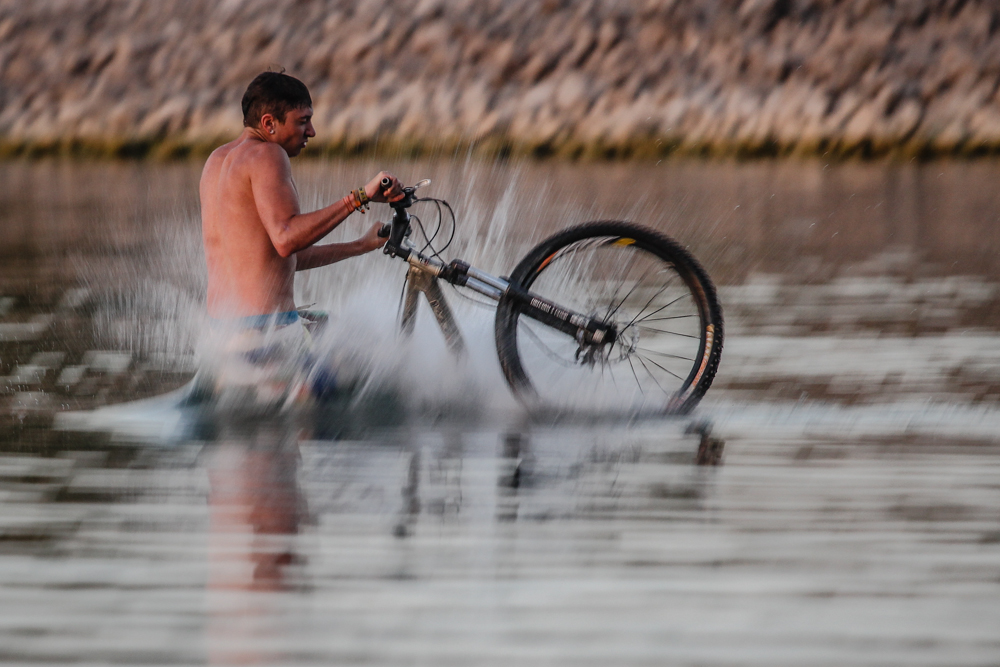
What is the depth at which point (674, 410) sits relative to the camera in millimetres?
6637

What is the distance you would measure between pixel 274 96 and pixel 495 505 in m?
2.20

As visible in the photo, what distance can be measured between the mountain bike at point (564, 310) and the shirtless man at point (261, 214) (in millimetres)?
280

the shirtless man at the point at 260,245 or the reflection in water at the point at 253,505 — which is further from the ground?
the shirtless man at the point at 260,245

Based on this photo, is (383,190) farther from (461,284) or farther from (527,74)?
(527,74)

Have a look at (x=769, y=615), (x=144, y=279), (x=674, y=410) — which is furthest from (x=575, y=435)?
(x=144, y=279)

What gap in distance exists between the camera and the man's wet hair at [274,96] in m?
6.39

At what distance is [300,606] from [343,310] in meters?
3.16

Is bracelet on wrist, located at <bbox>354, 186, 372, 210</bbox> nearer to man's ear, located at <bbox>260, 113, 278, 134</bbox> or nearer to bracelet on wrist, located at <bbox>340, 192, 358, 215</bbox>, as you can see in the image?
bracelet on wrist, located at <bbox>340, 192, 358, 215</bbox>

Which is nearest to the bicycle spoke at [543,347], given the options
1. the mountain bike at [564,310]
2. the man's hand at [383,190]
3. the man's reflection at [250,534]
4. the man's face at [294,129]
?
the mountain bike at [564,310]

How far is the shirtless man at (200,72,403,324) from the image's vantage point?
6.39 m

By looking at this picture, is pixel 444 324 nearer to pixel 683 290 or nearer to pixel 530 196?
pixel 683 290

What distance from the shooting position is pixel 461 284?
6617 millimetres

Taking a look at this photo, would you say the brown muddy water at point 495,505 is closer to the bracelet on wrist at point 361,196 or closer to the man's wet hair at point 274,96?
the bracelet on wrist at point 361,196

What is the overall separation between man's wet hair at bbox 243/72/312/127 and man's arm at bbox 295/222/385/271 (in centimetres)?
59
